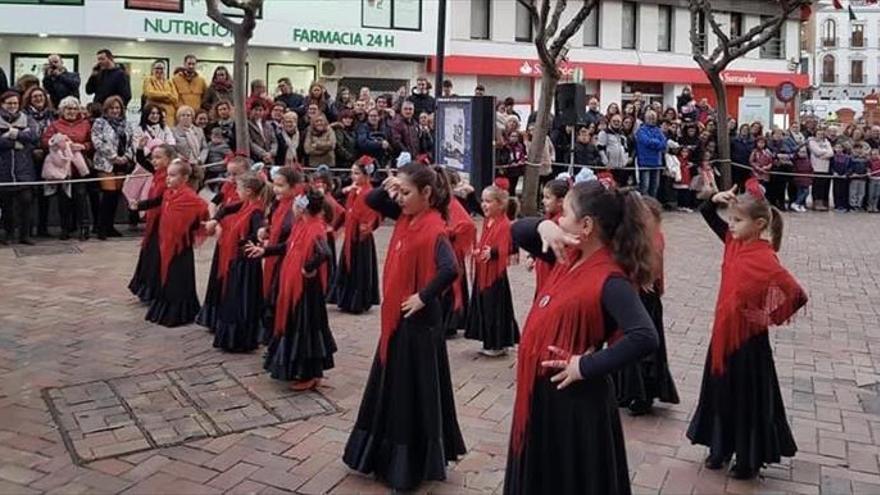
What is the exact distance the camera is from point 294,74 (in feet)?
88.0

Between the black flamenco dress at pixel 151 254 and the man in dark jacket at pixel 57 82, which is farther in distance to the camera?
the man in dark jacket at pixel 57 82

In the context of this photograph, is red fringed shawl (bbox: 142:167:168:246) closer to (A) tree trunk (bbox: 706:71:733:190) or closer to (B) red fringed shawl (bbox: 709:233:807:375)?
(B) red fringed shawl (bbox: 709:233:807:375)

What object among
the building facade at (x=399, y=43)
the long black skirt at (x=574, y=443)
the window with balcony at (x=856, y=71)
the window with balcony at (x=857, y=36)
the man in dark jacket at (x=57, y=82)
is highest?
the window with balcony at (x=857, y=36)

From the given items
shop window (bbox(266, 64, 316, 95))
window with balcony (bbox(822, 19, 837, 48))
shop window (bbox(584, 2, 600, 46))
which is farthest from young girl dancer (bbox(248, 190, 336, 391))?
window with balcony (bbox(822, 19, 837, 48))

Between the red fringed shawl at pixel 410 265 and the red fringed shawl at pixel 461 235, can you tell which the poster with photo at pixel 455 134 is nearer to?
the red fringed shawl at pixel 461 235

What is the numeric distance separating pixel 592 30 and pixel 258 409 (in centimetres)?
2900

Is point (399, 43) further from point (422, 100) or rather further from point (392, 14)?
point (422, 100)

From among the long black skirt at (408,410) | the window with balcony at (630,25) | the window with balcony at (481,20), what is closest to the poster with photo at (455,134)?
the long black skirt at (408,410)

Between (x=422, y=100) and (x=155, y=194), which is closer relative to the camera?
(x=155, y=194)

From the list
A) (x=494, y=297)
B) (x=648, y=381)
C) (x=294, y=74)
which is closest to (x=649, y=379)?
A: (x=648, y=381)

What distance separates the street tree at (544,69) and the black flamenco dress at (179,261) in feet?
28.6

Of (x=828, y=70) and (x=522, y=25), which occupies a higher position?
(x=828, y=70)

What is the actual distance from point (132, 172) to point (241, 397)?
8069 mm

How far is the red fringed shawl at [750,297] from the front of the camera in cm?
505
